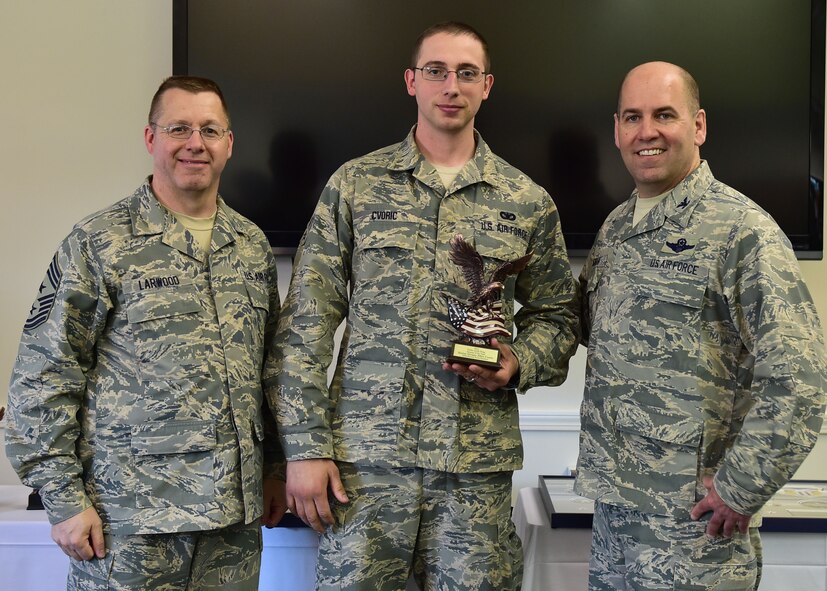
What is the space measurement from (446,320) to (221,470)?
1.99 feet

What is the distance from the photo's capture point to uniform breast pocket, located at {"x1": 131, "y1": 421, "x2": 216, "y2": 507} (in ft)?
5.29

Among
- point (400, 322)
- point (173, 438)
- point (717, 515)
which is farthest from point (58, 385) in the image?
point (717, 515)

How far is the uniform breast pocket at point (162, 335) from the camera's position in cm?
164

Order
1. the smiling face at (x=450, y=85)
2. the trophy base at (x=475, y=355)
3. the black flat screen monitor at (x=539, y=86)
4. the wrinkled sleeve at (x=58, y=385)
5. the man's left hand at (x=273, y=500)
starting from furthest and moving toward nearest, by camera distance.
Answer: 1. the black flat screen monitor at (x=539, y=86)
2. the man's left hand at (x=273, y=500)
3. the smiling face at (x=450, y=85)
4. the trophy base at (x=475, y=355)
5. the wrinkled sleeve at (x=58, y=385)

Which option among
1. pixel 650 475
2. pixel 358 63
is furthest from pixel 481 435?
pixel 358 63

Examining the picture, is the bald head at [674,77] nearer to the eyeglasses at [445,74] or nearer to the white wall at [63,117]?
the eyeglasses at [445,74]

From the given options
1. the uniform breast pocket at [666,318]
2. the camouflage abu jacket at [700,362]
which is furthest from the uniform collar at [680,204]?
the uniform breast pocket at [666,318]

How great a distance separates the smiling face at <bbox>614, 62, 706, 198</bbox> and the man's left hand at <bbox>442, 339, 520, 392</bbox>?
0.52 metres

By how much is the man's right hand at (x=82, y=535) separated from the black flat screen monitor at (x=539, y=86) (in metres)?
1.43

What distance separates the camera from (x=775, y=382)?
1492 millimetres

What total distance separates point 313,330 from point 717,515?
0.96 meters

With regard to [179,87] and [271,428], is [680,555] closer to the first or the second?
[271,428]

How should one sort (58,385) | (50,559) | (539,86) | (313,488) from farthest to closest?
(539,86), (50,559), (313,488), (58,385)

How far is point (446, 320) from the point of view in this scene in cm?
180
